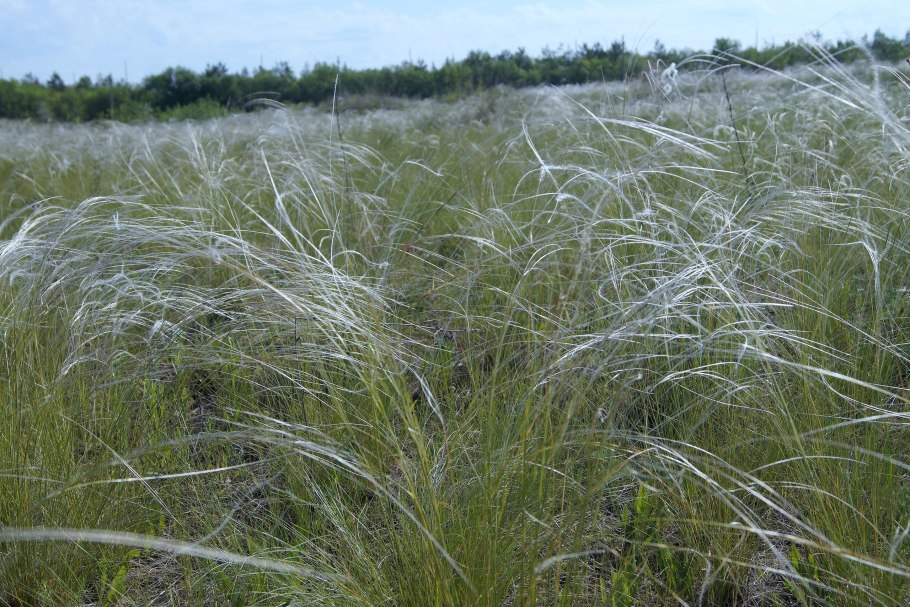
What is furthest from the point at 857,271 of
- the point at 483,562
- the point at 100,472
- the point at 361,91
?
the point at 361,91

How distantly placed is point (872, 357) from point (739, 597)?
0.62m

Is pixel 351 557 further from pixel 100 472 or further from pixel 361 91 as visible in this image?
pixel 361 91

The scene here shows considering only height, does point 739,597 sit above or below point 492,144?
below

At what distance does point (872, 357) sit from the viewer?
156 centimetres

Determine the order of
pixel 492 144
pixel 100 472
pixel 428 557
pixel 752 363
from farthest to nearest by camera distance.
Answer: pixel 492 144 < pixel 752 363 < pixel 100 472 < pixel 428 557

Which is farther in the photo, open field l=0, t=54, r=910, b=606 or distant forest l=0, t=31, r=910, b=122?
distant forest l=0, t=31, r=910, b=122

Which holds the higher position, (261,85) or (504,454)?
(261,85)

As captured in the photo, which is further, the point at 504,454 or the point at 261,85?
the point at 261,85

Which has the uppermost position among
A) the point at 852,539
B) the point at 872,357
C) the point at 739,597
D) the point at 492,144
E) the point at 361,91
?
the point at 361,91

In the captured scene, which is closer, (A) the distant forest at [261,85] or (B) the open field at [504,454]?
(B) the open field at [504,454]

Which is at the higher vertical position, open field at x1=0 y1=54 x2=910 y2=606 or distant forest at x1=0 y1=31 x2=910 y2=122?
distant forest at x1=0 y1=31 x2=910 y2=122

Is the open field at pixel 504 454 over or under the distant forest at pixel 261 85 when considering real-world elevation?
under

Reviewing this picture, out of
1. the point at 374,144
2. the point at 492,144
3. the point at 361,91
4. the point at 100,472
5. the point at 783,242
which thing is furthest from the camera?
the point at 361,91

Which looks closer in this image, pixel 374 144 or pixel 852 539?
pixel 852 539
